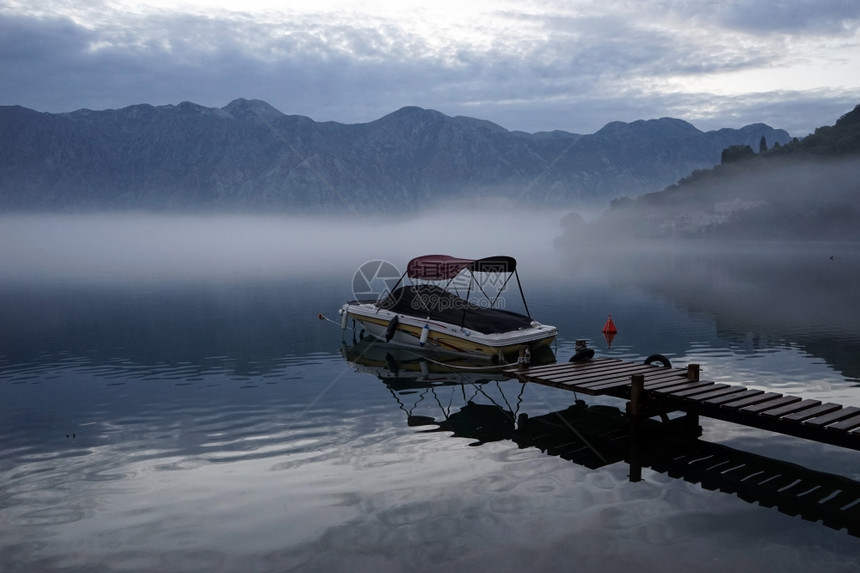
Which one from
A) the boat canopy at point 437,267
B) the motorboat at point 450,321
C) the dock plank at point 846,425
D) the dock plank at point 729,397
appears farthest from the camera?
the boat canopy at point 437,267

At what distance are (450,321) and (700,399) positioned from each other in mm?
16005

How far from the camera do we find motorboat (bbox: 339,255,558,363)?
30734 mm

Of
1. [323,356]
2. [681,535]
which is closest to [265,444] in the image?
[681,535]

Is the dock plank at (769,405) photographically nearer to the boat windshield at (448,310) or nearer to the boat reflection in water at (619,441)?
the boat reflection in water at (619,441)

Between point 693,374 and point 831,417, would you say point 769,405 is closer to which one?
point 831,417

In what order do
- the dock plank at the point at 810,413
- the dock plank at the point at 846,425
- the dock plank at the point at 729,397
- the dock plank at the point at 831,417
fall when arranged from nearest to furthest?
1. the dock plank at the point at 846,425
2. the dock plank at the point at 831,417
3. the dock plank at the point at 810,413
4. the dock plank at the point at 729,397

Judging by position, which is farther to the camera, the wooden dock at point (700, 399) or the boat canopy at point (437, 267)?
the boat canopy at point (437, 267)

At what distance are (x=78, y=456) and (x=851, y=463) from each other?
21.2m

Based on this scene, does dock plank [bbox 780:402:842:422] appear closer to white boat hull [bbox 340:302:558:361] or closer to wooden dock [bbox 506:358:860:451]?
wooden dock [bbox 506:358:860:451]

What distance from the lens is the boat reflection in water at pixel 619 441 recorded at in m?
15.2

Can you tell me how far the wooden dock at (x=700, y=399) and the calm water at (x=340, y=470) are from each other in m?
1.42

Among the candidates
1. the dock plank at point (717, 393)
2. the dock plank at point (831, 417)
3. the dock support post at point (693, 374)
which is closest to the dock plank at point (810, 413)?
the dock plank at point (831, 417)

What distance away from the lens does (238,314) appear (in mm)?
52562

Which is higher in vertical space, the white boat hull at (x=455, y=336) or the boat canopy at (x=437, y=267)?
the boat canopy at (x=437, y=267)
